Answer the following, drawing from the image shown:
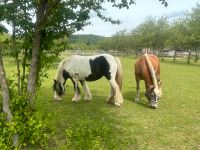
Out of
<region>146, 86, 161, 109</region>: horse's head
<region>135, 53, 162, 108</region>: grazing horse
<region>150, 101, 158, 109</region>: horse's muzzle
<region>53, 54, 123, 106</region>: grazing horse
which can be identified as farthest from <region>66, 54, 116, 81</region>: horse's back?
<region>150, 101, 158, 109</region>: horse's muzzle

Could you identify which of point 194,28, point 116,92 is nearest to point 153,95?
point 116,92

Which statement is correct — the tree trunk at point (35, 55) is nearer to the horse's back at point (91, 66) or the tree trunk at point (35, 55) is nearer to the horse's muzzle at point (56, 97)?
the horse's back at point (91, 66)

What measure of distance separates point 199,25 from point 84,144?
3718 centimetres

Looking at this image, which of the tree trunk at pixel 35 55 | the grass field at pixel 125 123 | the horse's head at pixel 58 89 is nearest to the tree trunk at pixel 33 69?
the tree trunk at pixel 35 55

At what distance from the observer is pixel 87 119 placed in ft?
27.3

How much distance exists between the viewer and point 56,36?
7.10 m

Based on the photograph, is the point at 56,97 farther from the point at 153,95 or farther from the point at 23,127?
the point at 23,127

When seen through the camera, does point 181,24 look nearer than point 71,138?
No

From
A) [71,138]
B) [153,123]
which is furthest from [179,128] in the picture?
[71,138]

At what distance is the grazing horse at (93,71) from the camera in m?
10.2

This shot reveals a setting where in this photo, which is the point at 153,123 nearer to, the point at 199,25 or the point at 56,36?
the point at 56,36

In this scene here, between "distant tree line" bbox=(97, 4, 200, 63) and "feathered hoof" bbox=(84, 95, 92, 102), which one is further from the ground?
"distant tree line" bbox=(97, 4, 200, 63)

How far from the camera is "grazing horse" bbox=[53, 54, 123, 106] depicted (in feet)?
33.6

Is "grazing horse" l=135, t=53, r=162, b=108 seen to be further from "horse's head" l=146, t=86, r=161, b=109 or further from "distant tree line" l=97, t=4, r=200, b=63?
"distant tree line" l=97, t=4, r=200, b=63
